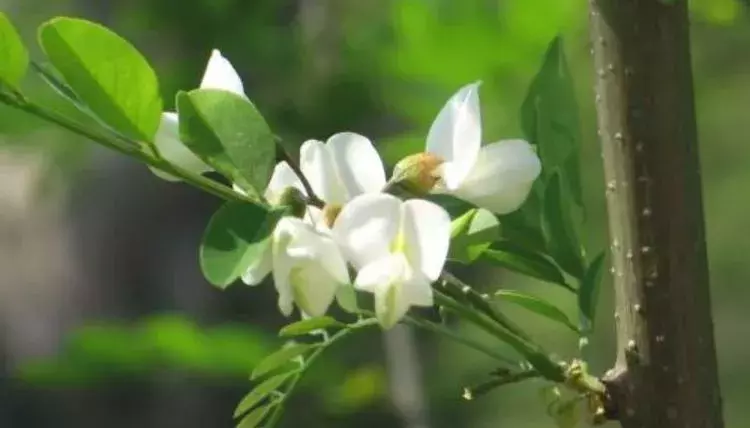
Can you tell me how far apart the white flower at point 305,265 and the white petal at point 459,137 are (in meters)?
0.04

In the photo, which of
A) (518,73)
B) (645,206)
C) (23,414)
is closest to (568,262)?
(645,206)

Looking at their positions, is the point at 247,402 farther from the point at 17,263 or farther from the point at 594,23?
the point at 17,263

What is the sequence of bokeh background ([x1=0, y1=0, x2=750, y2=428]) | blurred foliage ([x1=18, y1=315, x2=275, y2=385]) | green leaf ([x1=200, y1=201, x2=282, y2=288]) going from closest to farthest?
green leaf ([x1=200, y1=201, x2=282, y2=288]) → bokeh background ([x1=0, y1=0, x2=750, y2=428]) → blurred foliage ([x1=18, y1=315, x2=275, y2=385])

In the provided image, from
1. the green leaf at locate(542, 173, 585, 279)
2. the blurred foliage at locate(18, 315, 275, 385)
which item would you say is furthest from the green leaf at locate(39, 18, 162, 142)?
the blurred foliage at locate(18, 315, 275, 385)

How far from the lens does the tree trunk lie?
0.28 metres

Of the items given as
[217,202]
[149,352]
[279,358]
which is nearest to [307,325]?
[279,358]

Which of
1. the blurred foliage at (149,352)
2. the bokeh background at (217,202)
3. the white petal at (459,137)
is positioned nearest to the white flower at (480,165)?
the white petal at (459,137)

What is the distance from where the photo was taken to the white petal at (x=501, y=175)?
26cm

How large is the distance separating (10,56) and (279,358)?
3.6 inches

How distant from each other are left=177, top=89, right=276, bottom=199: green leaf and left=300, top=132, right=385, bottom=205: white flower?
0.02 metres

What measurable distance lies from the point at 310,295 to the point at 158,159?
0.15ft

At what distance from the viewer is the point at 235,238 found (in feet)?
0.78

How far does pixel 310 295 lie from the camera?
9.4 inches

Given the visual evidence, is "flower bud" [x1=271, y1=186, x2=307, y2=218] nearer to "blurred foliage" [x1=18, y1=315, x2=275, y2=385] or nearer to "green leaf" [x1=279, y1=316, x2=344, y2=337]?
"green leaf" [x1=279, y1=316, x2=344, y2=337]
